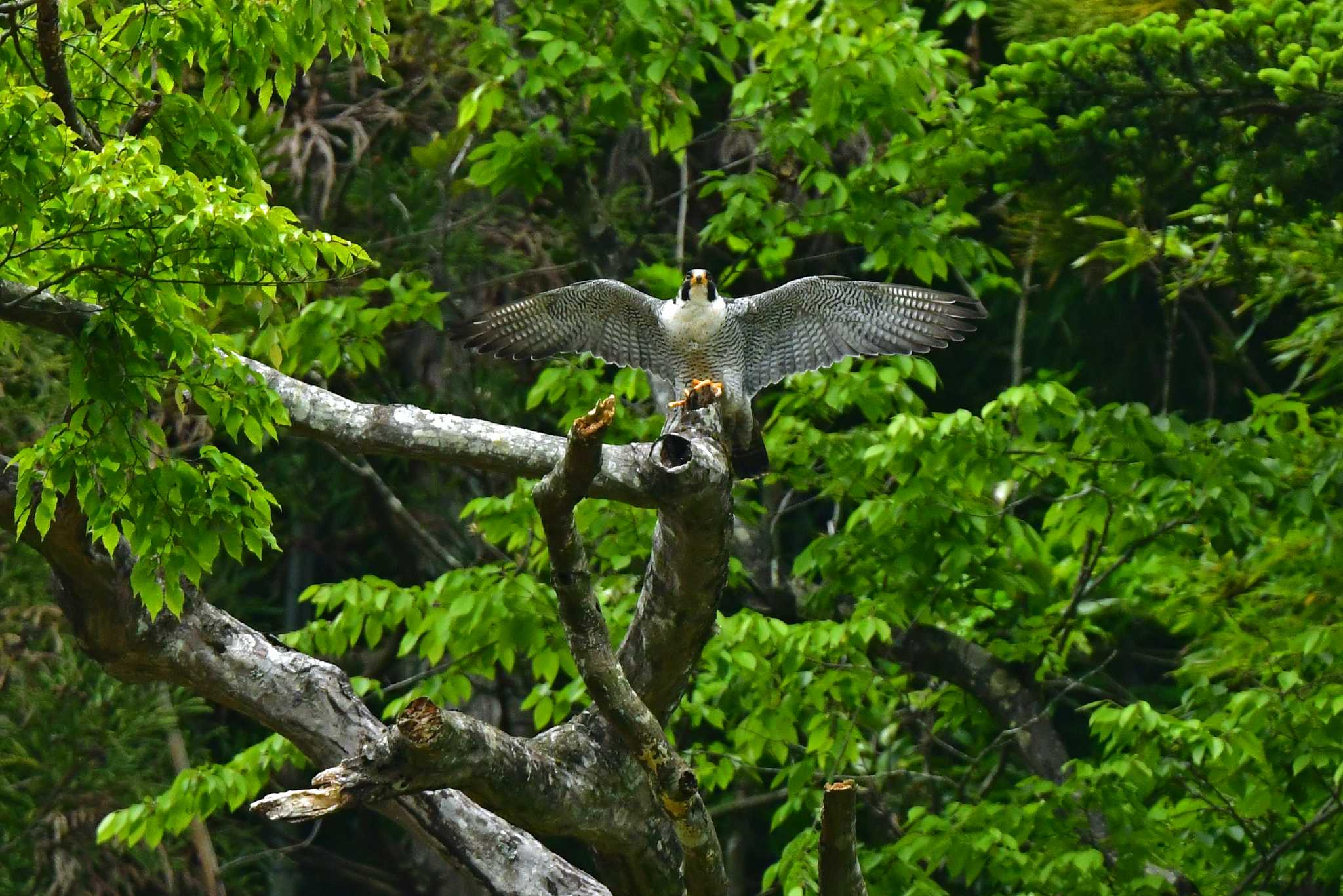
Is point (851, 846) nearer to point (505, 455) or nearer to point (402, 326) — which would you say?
point (505, 455)

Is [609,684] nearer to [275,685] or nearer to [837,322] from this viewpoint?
[275,685]

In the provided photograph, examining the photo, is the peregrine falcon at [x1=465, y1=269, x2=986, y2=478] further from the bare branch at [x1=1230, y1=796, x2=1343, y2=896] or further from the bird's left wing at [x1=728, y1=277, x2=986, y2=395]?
the bare branch at [x1=1230, y1=796, x2=1343, y2=896]

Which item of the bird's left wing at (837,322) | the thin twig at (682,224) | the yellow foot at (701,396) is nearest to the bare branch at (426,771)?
the yellow foot at (701,396)

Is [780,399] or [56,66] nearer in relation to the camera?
[56,66]

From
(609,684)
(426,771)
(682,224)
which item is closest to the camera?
(426,771)

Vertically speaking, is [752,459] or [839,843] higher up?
[839,843]

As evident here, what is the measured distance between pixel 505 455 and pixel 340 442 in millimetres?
440

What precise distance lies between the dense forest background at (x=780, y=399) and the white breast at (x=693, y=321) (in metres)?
0.53

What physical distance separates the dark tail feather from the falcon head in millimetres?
539

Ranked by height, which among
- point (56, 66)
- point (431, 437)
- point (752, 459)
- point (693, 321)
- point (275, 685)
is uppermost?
point (56, 66)

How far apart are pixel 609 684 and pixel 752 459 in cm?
247

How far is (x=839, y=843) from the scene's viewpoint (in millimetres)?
3188

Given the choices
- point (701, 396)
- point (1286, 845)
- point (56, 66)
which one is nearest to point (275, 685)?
point (701, 396)

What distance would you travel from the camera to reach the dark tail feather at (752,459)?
5.66m
